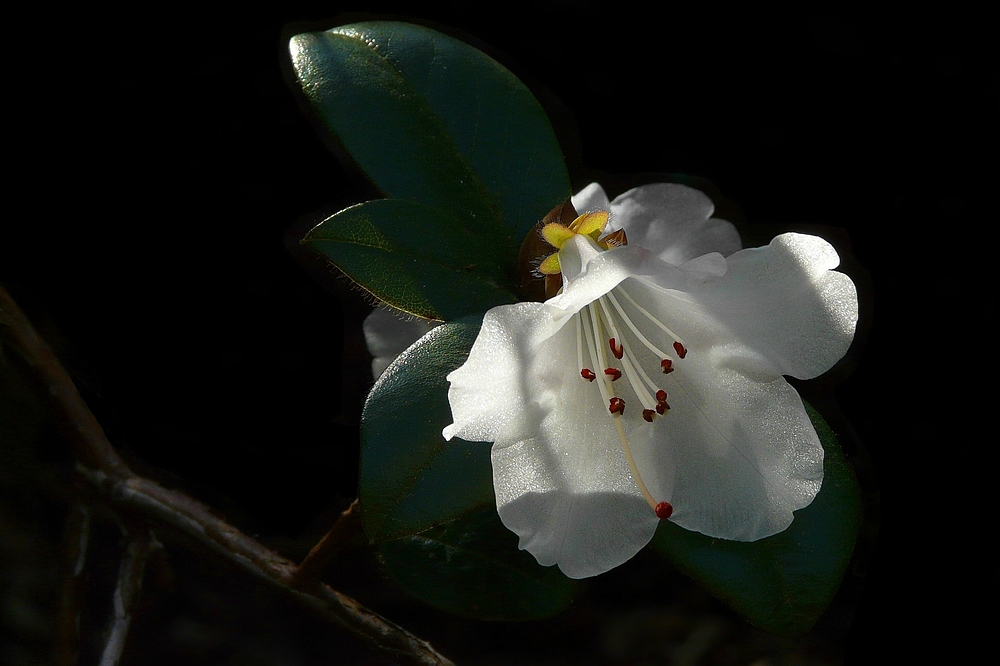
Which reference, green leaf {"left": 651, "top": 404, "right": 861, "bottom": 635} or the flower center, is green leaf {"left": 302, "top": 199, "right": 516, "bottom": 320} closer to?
the flower center

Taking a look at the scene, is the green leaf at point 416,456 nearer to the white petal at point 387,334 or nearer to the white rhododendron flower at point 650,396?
the white rhododendron flower at point 650,396

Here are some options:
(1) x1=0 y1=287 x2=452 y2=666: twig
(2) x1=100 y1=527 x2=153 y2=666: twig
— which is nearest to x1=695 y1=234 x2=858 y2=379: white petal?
(1) x1=0 y1=287 x2=452 y2=666: twig

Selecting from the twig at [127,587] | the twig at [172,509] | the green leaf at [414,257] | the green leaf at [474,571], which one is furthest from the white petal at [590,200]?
the twig at [127,587]

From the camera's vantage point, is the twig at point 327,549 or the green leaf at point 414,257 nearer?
the green leaf at point 414,257

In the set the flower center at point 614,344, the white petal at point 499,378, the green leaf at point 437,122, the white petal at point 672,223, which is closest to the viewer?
the white petal at point 499,378

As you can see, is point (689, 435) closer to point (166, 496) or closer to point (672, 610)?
point (672, 610)

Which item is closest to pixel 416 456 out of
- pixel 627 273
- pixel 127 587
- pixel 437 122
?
pixel 627 273

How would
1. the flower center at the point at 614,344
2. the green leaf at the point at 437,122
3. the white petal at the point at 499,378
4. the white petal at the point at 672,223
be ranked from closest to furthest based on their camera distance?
the white petal at the point at 499,378 < the flower center at the point at 614,344 < the green leaf at the point at 437,122 < the white petal at the point at 672,223
